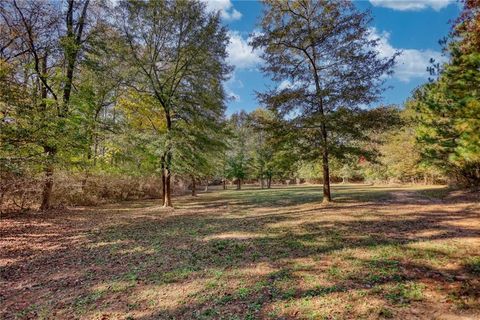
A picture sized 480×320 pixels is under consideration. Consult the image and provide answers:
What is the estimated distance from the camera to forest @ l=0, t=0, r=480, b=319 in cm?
415

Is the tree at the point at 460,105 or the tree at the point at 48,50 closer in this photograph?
the tree at the point at 460,105

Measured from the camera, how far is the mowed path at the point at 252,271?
12.1 ft

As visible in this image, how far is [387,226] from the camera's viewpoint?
7.70 metres

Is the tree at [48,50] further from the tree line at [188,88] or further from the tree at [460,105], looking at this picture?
the tree at [460,105]

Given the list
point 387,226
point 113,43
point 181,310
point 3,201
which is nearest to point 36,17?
point 113,43

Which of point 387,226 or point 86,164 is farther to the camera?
point 86,164

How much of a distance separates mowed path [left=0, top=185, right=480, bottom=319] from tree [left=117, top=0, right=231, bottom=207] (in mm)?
6972

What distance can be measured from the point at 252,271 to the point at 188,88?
11.5 meters

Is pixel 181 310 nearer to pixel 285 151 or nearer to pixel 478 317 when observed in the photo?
pixel 478 317

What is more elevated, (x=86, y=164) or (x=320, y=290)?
(x=86, y=164)

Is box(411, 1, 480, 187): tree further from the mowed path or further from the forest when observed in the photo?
the mowed path

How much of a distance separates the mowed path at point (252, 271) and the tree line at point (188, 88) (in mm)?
3701

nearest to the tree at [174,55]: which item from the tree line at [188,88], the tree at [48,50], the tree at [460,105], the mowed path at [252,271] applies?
the tree line at [188,88]

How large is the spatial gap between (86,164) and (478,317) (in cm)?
1443
